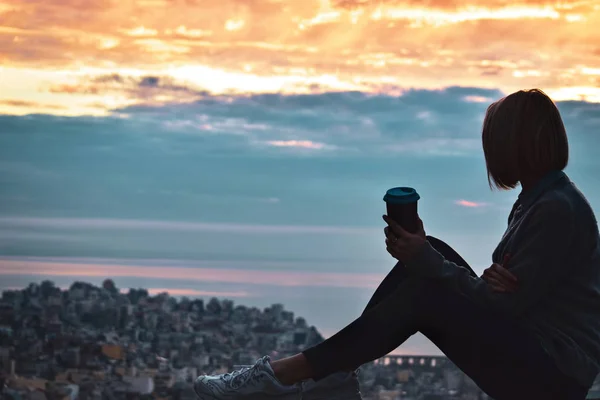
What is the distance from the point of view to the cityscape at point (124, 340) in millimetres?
11852

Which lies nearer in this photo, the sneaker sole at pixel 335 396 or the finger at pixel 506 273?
the finger at pixel 506 273

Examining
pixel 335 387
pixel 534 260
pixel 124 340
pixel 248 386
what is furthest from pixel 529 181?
pixel 124 340

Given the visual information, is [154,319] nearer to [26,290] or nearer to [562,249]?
[26,290]

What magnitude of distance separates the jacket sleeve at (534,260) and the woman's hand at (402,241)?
0.02 meters

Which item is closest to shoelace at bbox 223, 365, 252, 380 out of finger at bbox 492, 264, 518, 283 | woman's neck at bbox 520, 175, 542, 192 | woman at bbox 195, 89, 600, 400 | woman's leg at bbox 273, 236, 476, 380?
woman's leg at bbox 273, 236, 476, 380

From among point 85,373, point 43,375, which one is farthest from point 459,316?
point 85,373

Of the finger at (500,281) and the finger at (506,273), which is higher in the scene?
the finger at (506,273)

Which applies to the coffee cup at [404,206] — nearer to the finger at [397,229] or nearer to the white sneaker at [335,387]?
the finger at [397,229]

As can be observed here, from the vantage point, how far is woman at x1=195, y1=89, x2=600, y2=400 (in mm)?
2402

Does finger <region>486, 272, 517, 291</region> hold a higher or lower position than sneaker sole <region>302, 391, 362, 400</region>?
higher

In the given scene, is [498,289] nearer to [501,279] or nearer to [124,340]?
[501,279]

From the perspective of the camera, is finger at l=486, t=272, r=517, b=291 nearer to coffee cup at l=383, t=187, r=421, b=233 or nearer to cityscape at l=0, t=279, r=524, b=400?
coffee cup at l=383, t=187, r=421, b=233

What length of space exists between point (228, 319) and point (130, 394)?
11.6 feet

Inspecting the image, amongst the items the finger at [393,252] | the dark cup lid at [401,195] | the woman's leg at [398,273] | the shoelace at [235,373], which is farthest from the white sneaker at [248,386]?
the dark cup lid at [401,195]
